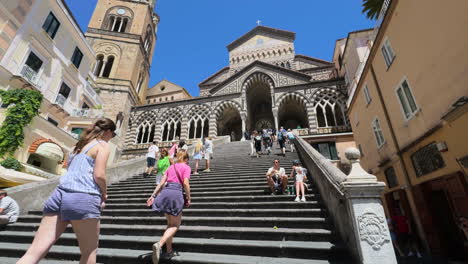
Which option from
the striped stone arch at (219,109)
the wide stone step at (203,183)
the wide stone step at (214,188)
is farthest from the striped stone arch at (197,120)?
the wide stone step at (214,188)

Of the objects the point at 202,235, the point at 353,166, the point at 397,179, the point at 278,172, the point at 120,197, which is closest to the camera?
the point at 353,166

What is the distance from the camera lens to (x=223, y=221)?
4316mm

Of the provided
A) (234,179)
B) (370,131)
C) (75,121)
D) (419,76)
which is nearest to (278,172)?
(234,179)

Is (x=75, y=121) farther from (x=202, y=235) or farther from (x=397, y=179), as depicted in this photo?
(x=397, y=179)

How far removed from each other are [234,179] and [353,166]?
466 centimetres

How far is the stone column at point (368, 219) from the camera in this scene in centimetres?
254

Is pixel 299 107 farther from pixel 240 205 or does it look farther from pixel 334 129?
pixel 240 205

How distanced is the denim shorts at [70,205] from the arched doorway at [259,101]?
2196cm

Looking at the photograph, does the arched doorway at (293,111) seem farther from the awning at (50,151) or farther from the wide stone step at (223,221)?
the awning at (50,151)

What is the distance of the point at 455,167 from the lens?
19.1ft

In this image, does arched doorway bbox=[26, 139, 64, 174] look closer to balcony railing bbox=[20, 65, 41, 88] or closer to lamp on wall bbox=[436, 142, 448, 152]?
balcony railing bbox=[20, 65, 41, 88]

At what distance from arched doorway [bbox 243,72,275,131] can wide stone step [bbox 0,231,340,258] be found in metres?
20.3

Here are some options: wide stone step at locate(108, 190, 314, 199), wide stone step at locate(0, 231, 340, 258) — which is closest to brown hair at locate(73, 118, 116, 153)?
wide stone step at locate(0, 231, 340, 258)

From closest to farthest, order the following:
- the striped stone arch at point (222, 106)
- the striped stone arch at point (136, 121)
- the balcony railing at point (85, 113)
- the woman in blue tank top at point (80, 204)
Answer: the woman in blue tank top at point (80, 204)
the balcony railing at point (85, 113)
the striped stone arch at point (222, 106)
the striped stone arch at point (136, 121)
